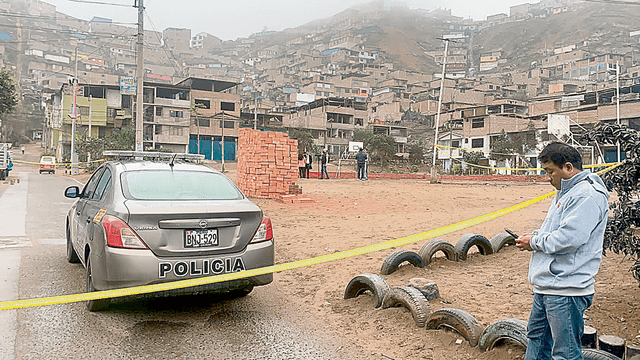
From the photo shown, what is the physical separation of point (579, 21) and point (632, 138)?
758ft

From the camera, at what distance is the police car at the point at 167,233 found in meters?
4.32

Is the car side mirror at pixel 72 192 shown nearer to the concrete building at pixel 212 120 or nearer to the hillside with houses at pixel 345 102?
the hillside with houses at pixel 345 102

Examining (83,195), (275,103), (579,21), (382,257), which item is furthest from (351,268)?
(579,21)

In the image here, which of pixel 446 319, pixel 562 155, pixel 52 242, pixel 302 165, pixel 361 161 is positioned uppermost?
pixel 361 161

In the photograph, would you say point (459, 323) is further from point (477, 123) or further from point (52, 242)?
point (477, 123)

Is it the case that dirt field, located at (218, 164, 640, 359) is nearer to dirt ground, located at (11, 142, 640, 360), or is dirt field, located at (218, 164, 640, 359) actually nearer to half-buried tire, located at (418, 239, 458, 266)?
dirt ground, located at (11, 142, 640, 360)

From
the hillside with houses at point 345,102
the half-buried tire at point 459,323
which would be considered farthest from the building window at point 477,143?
the half-buried tire at point 459,323

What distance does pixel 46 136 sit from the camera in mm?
78688

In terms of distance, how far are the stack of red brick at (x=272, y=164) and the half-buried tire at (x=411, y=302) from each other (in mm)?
10385

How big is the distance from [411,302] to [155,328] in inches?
94.8

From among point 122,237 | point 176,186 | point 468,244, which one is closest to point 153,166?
point 176,186

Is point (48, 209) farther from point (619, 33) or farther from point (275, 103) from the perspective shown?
point (619, 33)

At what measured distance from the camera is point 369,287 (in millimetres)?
5145

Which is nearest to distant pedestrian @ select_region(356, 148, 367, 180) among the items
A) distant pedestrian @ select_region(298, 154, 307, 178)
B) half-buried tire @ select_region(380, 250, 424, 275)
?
distant pedestrian @ select_region(298, 154, 307, 178)
